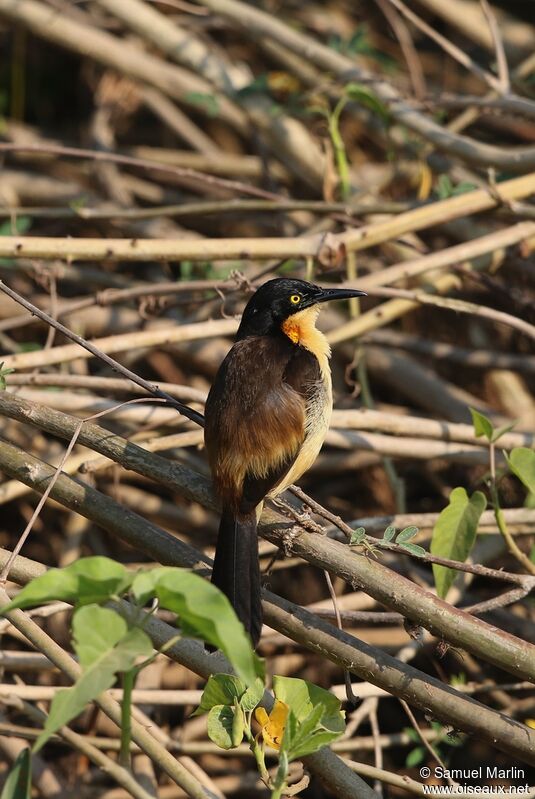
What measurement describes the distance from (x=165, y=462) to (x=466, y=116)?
3.48 metres

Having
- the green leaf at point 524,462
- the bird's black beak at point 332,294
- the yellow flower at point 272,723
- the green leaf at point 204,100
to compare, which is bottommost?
the yellow flower at point 272,723

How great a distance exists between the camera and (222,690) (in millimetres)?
2322

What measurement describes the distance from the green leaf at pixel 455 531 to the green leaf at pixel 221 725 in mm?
924

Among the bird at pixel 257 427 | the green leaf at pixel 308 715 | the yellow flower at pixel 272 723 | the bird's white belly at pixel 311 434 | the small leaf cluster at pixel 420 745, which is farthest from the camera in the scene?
the small leaf cluster at pixel 420 745

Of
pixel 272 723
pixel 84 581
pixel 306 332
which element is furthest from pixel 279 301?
pixel 84 581

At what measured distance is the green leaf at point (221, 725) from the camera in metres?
2.34

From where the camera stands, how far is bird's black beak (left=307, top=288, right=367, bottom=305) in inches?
144

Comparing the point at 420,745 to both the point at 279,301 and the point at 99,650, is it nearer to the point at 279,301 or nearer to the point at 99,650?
the point at 279,301

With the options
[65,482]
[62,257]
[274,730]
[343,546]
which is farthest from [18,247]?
[274,730]

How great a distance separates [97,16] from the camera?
244 inches

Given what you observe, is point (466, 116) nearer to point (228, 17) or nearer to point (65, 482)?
point (228, 17)

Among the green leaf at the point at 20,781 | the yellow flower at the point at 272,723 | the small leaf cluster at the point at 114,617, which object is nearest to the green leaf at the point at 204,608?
the small leaf cluster at the point at 114,617

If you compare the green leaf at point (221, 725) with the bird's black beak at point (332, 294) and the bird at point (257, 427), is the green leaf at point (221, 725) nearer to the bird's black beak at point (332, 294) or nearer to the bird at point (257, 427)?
the bird at point (257, 427)

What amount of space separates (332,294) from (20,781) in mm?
2245
